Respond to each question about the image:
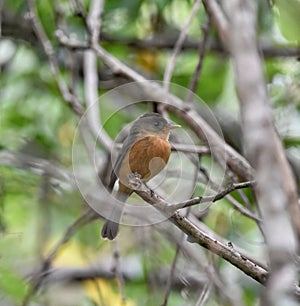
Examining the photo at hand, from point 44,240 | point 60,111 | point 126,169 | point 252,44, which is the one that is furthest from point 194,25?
point 252,44

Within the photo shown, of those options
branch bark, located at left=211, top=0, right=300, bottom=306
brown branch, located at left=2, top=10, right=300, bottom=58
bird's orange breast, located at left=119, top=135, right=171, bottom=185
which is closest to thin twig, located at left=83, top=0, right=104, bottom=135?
brown branch, located at left=2, top=10, right=300, bottom=58

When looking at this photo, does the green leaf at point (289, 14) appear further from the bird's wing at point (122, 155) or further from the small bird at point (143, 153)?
the bird's wing at point (122, 155)

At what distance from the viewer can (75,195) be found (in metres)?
3.72

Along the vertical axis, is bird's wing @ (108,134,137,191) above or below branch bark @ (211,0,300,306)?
below

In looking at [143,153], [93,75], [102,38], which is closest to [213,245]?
[143,153]

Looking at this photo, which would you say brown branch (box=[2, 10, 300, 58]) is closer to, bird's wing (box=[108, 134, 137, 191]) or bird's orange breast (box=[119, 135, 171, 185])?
bird's wing (box=[108, 134, 137, 191])

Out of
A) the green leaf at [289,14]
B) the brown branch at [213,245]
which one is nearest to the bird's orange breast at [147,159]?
the brown branch at [213,245]

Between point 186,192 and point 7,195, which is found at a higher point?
point 186,192

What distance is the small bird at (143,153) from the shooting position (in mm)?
2277

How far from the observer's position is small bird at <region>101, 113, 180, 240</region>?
228cm

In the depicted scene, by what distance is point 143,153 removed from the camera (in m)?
2.42

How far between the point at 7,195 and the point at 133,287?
0.72 metres

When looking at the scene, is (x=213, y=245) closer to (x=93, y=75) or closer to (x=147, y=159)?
(x=147, y=159)

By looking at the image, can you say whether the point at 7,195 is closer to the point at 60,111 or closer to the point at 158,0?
the point at 60,111
